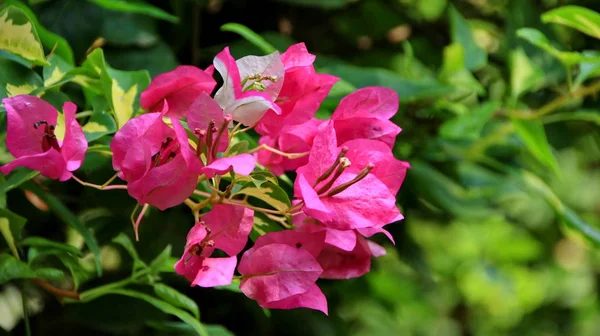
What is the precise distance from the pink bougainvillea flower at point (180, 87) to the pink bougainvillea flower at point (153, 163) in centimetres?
4

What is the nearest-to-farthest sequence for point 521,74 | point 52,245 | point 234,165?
1. point 234,165
2. point 52,245
3. point 521,74

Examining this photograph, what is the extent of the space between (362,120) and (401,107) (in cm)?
20

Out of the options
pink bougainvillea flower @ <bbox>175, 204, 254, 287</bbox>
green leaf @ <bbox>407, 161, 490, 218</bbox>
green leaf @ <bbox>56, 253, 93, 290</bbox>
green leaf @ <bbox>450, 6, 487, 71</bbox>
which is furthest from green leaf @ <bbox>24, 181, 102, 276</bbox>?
green leaf @ <bbox>450, 6, 487, 71</bbox>

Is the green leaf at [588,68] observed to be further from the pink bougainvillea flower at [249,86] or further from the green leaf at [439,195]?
the pink bougainvillea flower at [249,86]

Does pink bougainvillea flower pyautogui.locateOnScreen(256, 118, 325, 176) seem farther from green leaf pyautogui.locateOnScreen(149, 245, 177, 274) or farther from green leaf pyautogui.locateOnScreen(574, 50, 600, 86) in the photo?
green leaf pyautogui.locateOnScreen(574, 50, 600, 86)

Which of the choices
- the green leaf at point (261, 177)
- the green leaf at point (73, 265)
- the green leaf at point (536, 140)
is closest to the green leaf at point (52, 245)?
the green leaf at point (73, 265)

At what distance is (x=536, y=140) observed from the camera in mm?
531

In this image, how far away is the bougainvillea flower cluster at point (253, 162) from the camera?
11.2 inches

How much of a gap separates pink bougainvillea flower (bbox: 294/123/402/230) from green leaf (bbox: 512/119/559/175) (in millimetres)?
263

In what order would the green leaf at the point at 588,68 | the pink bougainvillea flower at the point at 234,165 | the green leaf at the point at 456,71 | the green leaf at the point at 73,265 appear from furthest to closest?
the green leaf at the point at 456,71 < the green leaf at the point at 588,68 < the green leaf at the point at 73,265 < the pink bougainvillea flower at the point at 234,165

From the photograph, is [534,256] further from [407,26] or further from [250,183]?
[250,183]

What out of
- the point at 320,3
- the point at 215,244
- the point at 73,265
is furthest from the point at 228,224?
the point at 320,3

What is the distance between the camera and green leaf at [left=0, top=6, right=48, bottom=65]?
0.35m

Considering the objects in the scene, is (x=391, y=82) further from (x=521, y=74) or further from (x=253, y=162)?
(x=253, y=162)
